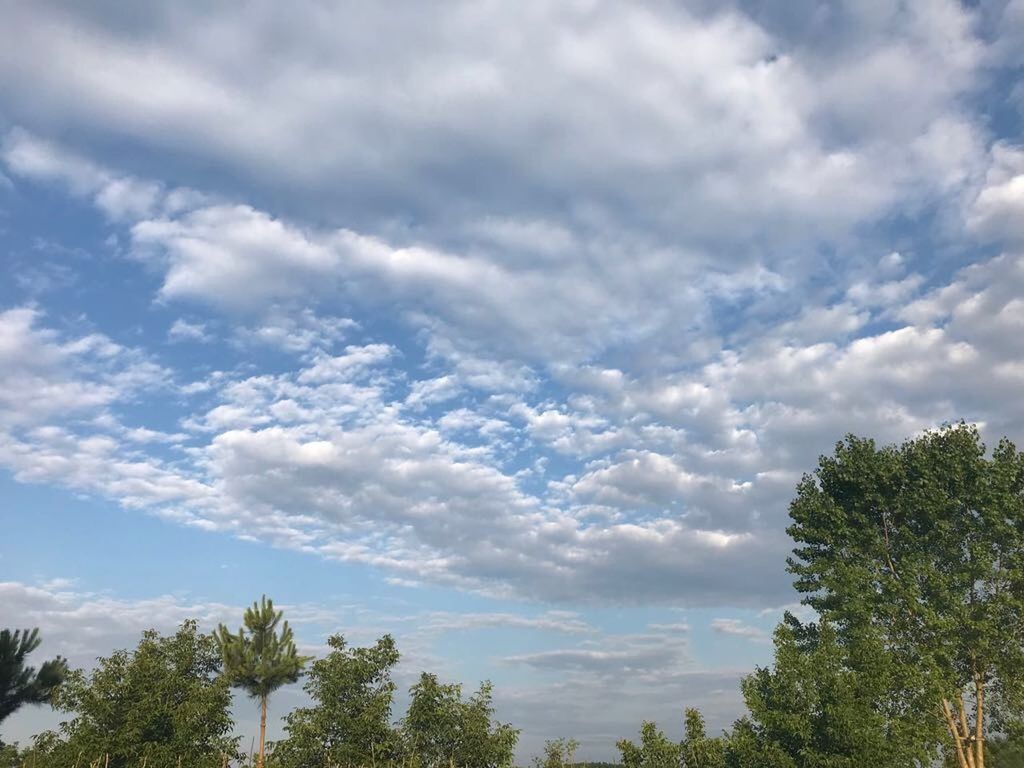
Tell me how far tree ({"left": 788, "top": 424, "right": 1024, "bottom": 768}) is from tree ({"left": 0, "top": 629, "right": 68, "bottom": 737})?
34.6 metres

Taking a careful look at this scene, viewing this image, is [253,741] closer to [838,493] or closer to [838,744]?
[838,744]

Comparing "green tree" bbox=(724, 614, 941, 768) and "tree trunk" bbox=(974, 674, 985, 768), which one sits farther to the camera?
"tree trunk" bbox=(974, 674, 985, 768)

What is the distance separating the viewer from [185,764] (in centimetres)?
2939

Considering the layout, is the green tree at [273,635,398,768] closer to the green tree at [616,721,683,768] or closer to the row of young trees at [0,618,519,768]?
the row of young trees at [0,618,519,768]

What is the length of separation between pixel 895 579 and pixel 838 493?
4.38 meters

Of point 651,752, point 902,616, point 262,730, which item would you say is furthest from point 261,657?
point 902,616

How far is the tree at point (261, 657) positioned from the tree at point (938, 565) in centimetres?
2362

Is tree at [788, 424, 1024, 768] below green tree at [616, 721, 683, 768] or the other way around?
the other way around

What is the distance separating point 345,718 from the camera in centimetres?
2966

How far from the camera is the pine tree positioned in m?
34.6

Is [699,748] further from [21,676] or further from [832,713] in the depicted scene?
[21,676]

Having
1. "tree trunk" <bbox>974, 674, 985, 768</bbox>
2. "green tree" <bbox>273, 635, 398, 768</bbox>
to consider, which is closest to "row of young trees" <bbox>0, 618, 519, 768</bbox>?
"green tree" <bbox>273, 635, 398, 768</bbox>

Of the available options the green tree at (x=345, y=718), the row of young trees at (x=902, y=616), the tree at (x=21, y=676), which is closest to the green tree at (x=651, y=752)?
the row of young trees at (x=902, y=616)

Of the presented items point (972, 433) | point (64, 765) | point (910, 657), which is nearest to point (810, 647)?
point (910, 657)
